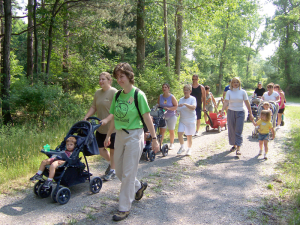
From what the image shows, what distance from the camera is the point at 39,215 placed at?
163 inches

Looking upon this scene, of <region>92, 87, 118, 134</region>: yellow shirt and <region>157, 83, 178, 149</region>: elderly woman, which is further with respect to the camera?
<region>157, 83, 178, 149</region>: elderly woman

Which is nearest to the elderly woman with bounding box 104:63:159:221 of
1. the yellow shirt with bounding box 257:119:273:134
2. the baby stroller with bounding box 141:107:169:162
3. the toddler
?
the toddler

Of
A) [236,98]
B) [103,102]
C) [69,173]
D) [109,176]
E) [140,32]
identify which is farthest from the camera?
[140,32]

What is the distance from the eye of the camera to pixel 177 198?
4961 mm

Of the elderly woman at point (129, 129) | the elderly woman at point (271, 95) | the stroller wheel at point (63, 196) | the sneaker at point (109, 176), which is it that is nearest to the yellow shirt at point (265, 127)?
the elderly woman at point (271, 95)

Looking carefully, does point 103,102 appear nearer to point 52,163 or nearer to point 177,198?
point 52,163

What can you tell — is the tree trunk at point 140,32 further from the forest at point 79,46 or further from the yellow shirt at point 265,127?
the yellow shirt at point 265,127

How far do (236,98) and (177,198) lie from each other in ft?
13.5

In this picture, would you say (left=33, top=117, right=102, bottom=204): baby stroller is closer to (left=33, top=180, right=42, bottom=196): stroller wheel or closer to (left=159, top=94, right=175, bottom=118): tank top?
(left=33, top=180, right=42, bottom=196): stroller wheel

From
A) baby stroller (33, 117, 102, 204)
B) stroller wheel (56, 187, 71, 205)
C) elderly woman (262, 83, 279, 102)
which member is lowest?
stroller wheel (56, 187, 71, 205)

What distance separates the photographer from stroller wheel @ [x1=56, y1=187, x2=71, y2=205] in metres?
4.43

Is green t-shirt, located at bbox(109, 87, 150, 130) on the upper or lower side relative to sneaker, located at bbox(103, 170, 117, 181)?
upper

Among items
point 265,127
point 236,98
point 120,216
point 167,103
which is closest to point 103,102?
point 120,216

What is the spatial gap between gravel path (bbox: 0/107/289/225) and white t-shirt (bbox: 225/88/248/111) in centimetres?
153
